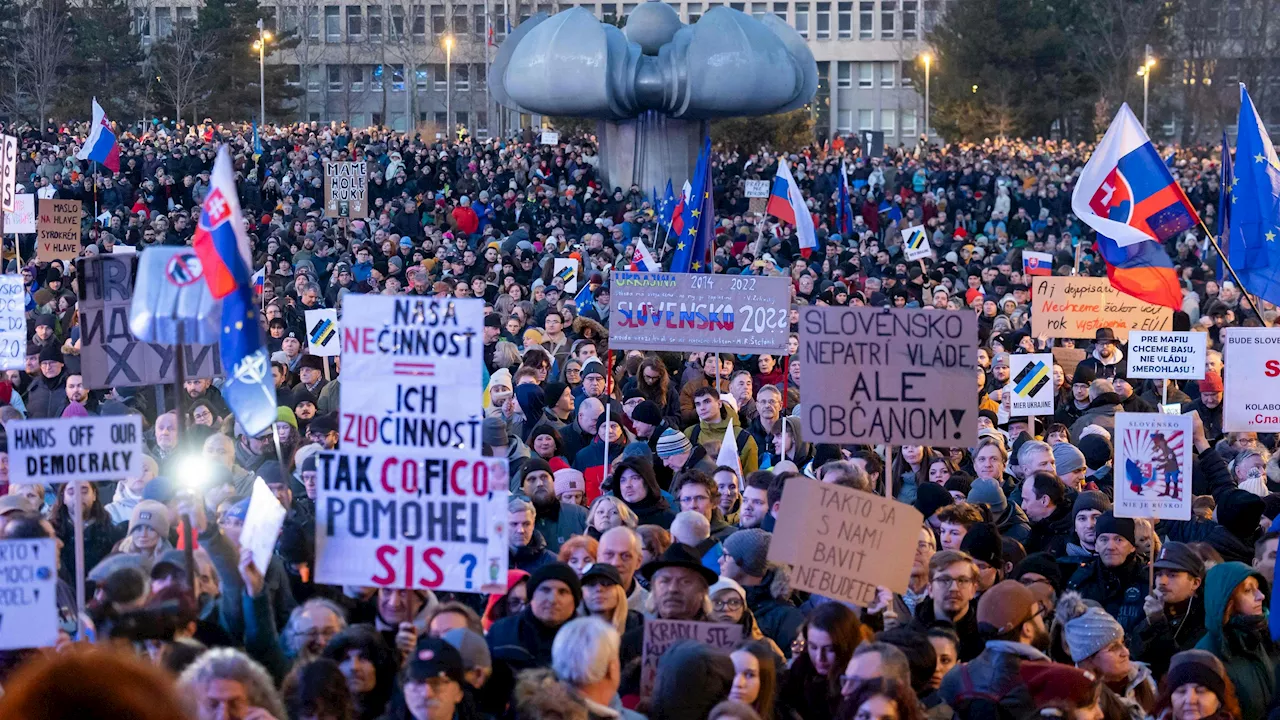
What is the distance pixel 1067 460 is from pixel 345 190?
16921 millimetres

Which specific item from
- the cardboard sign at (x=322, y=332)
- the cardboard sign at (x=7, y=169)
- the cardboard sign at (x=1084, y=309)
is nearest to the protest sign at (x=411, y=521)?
the cardboard sign at (x=322, y=332)

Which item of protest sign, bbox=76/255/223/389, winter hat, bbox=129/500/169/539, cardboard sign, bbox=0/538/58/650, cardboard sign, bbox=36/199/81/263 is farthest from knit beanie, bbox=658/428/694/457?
cardboard sign, bbox=36/199/81/263

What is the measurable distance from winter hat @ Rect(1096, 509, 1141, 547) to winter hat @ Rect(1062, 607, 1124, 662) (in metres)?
1.75

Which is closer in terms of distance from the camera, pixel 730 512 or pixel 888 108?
pixel 730 512

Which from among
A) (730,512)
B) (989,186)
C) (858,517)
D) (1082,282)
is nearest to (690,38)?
(989,186)

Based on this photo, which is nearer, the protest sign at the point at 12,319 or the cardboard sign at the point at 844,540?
the cardboard sign at the point at 844,540

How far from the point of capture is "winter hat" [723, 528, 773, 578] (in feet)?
23.4

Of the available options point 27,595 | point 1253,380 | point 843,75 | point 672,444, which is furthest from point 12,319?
point 843,75

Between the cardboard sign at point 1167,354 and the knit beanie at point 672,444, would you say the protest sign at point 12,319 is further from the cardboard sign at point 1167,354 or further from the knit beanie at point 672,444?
the cardboard sign at point 1167,354

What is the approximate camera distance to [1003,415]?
12.8 m

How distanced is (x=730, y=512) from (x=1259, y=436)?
535 cm

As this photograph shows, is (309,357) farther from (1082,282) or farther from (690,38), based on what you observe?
(690,38)

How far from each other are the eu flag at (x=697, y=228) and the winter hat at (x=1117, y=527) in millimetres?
8726

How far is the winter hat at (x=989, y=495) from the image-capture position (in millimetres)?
9117
